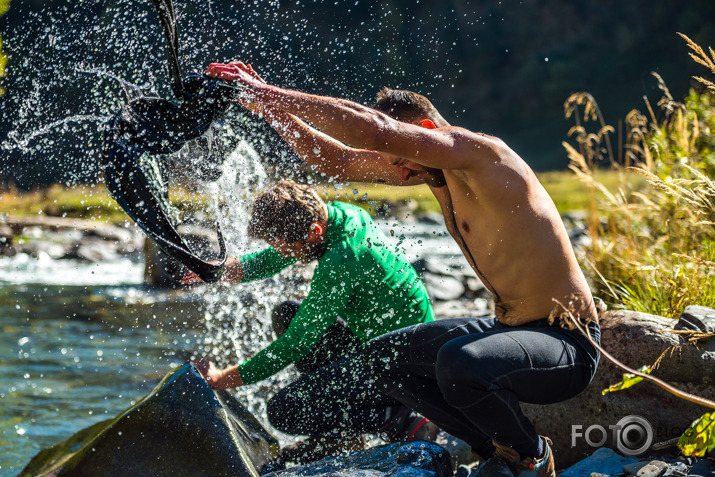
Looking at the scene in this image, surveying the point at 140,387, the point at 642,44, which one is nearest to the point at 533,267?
the point at 140,387

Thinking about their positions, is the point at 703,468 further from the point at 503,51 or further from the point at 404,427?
the point at 503,51

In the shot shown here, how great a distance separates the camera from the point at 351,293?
3.71 m

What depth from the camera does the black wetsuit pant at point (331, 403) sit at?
363 centimetres

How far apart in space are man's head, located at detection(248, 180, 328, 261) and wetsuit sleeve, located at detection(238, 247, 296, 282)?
0.30 meters

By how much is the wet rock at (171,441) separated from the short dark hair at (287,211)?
2.95 ft

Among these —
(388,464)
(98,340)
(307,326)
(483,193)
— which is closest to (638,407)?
(388,464)

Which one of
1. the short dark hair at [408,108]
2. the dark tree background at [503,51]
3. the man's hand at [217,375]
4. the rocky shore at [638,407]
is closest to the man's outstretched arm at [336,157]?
the short dark hair at [408,108]

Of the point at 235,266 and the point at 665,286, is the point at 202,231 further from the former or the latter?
the point at 665,286

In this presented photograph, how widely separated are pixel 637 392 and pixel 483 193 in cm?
142

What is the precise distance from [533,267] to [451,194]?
0.51 metres

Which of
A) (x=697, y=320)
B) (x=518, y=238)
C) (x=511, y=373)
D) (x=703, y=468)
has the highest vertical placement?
(x=518, y=238)

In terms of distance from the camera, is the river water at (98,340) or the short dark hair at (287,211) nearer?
the short dark hair at (287,211)

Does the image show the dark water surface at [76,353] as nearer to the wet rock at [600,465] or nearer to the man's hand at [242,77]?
the man's hand at [242,77]

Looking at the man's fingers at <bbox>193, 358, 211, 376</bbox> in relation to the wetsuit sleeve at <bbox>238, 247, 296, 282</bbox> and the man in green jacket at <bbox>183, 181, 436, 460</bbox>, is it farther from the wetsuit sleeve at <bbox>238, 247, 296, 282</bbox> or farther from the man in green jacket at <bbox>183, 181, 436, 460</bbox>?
the wetsuit sleeve at <bbox>238, 247, 296, 282</bbox>
